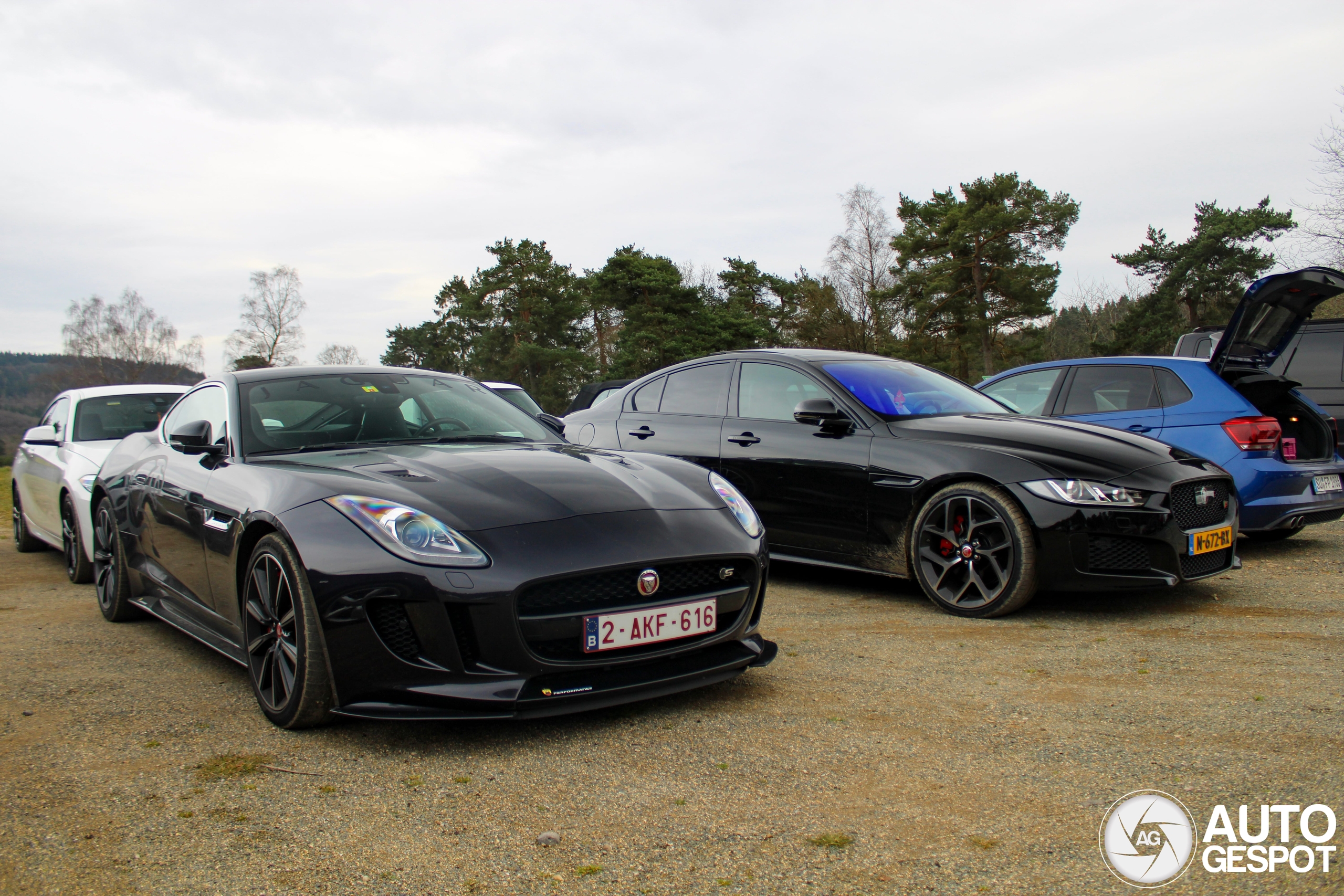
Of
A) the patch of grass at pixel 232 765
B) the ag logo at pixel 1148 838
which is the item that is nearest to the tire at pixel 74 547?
the patch of grass at pixel 232 765

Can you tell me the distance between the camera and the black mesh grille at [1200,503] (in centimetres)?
476

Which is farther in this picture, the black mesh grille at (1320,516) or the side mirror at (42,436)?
the side mirror at (42,436)

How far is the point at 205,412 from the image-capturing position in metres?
4.45

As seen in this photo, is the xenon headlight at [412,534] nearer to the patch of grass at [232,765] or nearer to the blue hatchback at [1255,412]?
the patch of grass at [232,765]

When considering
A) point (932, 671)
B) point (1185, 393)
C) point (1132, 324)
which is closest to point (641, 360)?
point (1132, 324)

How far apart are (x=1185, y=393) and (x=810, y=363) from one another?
9.22 feet

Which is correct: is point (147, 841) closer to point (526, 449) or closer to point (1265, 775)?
point (526, 449)

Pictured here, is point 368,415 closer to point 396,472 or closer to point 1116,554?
point 396,472

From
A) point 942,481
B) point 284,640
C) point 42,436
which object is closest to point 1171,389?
point 942,481

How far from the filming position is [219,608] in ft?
12.1

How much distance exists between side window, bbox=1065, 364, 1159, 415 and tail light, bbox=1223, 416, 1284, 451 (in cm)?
56

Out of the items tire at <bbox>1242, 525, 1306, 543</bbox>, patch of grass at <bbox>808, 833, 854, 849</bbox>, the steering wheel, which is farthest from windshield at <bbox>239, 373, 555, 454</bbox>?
tire at <bbox>1242, 525, 1306, 543</bbox>

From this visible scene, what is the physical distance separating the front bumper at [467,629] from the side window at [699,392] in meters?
3.26

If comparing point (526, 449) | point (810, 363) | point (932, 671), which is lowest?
point (932, 671)
